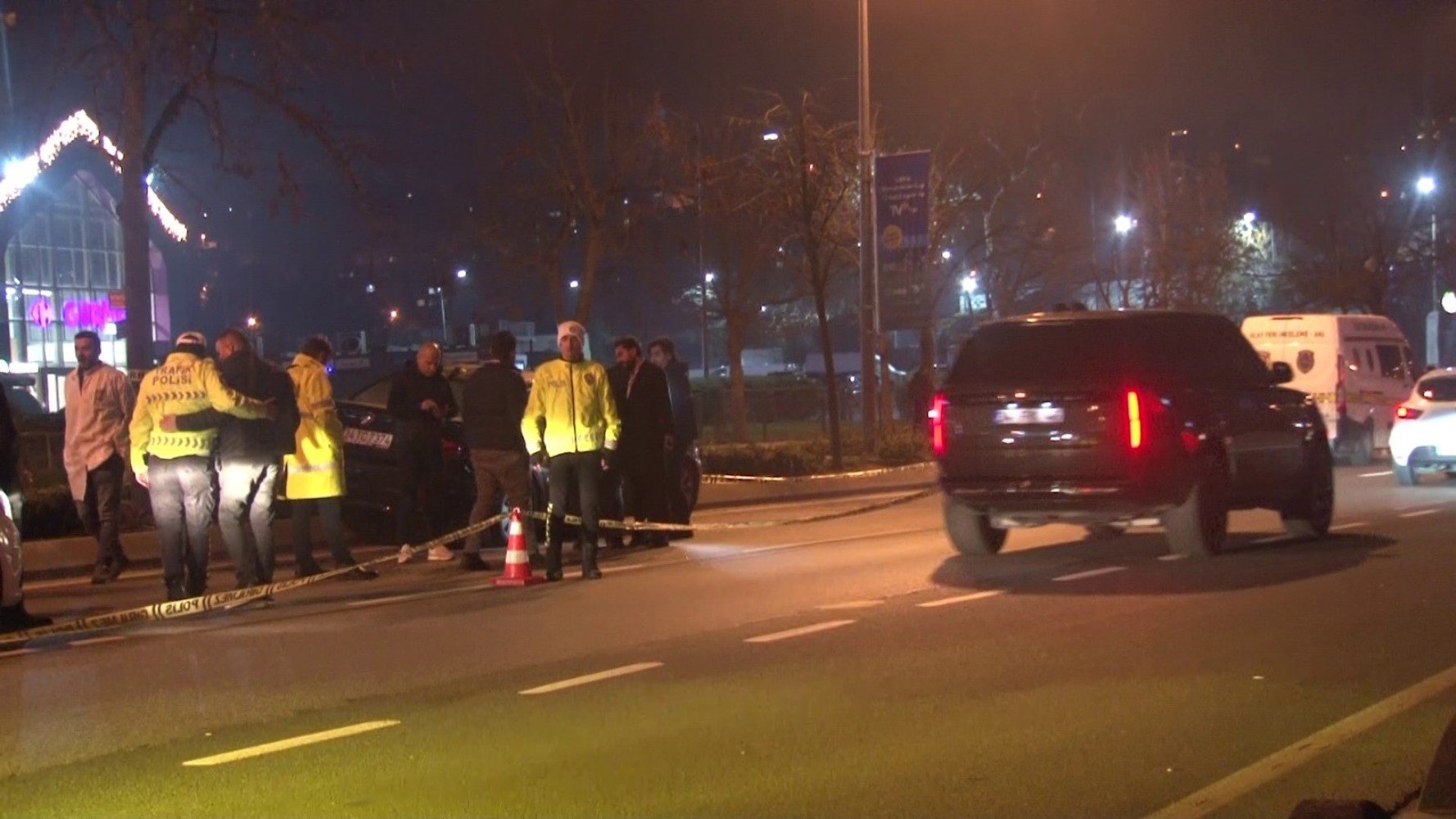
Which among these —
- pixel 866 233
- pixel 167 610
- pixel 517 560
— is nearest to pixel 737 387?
pixel 866 233

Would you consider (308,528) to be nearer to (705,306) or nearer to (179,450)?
(179,450)

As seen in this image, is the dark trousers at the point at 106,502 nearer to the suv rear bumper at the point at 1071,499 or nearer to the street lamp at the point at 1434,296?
the suv rear bumper at the point at 1071,499

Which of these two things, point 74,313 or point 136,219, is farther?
point 74,313

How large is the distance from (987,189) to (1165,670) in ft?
101

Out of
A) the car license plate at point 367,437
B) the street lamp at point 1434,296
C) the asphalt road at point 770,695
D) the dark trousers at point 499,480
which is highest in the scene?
the street lamp at point 1434,296

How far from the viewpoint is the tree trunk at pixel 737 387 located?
3662cm

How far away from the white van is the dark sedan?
13030mm

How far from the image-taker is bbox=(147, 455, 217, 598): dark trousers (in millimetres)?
11406

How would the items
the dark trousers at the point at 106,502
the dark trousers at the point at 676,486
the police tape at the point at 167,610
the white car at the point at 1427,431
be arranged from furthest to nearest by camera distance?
the white car at the point at 1427,431
the dark trousers at the point at 676,486
the dark trousers at the point at 106,502
the police tape at the point at 167,610

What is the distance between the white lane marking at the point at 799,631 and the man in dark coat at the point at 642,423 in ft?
15.4

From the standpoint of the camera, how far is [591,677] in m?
8.70

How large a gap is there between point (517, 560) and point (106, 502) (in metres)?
3.55

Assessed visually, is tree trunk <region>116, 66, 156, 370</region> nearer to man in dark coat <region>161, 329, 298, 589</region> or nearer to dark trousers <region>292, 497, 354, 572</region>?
dark trousers <region>292, 497, 354, 572</region>

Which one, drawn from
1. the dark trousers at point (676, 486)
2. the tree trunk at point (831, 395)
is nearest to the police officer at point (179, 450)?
the dark trousers at point (676, 486)
